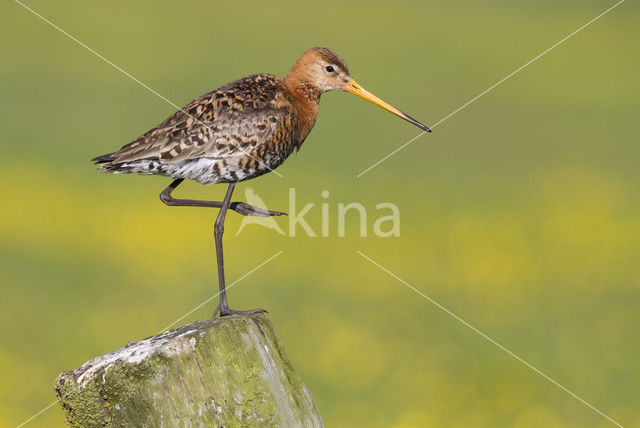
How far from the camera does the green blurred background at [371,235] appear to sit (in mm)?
11336

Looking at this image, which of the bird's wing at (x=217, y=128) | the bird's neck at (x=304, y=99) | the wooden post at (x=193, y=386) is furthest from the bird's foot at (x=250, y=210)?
the wooden post at (x=193, y=386)

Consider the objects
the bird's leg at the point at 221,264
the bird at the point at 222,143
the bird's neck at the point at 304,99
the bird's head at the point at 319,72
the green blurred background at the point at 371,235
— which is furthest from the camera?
the green blurred background at the point at 371,235

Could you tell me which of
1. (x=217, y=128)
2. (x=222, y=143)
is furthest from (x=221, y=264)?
(x=217, y=128)

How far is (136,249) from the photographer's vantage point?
50.2 ft

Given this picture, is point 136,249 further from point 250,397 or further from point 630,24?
point 630,24

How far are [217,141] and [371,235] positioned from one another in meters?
8.80

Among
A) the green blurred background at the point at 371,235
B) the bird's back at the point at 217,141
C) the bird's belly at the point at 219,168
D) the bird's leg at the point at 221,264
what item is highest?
the bird's back at the point at 217,141

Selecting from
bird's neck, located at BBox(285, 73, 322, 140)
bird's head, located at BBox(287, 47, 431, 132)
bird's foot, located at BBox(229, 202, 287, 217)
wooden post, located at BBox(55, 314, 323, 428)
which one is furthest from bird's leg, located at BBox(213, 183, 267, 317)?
wooden post, located at BBox(55, 314, 323, 428)

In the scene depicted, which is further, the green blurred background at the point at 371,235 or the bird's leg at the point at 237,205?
the green blurred background at the point at 371,235

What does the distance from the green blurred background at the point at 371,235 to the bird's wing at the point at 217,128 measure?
3962 millimetres

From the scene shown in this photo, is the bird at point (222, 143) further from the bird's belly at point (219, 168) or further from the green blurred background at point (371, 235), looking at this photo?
the green blurred background at point (371, 235)

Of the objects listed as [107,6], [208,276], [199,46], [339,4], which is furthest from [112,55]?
[208,276]

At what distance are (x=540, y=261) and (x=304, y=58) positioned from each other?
809 cm

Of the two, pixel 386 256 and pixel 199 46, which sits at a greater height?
pixel 199 46
